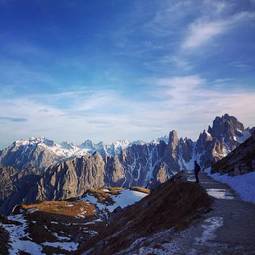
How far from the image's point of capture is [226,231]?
958 inches

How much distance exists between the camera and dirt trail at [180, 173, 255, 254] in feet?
68.1

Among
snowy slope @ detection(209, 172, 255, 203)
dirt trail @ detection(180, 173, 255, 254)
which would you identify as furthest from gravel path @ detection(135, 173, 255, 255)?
snowy slope @ detection(209, 172, 255, 203)

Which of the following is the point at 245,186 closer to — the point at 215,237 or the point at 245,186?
the point at 245,186

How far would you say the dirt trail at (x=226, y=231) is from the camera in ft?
68.1

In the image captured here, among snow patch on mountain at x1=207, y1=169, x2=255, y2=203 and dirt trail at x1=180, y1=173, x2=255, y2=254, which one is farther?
snow patch on mountain at x1=207, y1=169, x2=255, y2=203

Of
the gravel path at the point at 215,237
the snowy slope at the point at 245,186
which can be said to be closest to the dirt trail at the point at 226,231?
the gravel path at the point at 215,237

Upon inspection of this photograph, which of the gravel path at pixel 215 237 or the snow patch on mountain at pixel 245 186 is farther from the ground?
the snow patch on mountain at pixel 245 186

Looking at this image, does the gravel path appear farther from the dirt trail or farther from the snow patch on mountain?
the snow patch on mountain

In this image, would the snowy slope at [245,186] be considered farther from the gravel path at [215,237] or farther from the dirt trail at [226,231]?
the gravel path at [215,237]

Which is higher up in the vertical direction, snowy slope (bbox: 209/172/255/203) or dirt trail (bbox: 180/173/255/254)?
snowy slope (bbox: 209/172/255/203)

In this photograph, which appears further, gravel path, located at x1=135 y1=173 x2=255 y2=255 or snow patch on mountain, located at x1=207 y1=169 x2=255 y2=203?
snow patch on mountain, located at x1=207 y1=169 x2=255 y2=203

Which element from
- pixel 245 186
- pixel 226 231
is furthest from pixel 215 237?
pixel 245 186

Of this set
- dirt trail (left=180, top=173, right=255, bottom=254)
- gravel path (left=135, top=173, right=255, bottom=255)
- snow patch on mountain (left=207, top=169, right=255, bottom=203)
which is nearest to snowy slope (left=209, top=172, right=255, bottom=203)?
snow patch on mountain (left=207, top=169, right=255, bottom=203)

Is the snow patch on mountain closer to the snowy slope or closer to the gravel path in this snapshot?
the snowy slope
